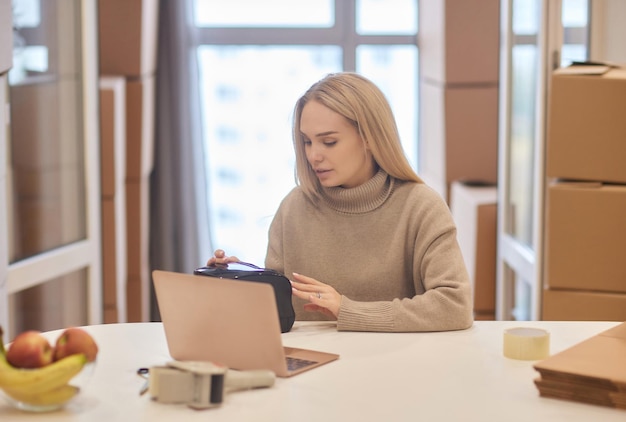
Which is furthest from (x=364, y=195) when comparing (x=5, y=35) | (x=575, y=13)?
(x=575, y=13)

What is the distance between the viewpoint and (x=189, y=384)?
52.0 inches

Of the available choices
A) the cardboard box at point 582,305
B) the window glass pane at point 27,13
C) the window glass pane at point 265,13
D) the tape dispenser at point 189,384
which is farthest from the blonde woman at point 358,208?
the window glass pane at point 265,13

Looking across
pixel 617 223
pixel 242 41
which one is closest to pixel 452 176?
pixel 242 41

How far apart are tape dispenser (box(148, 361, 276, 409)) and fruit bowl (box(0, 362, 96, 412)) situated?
4.0 inches

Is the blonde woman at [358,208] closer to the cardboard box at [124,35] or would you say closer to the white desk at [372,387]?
the white desk at [372,387]

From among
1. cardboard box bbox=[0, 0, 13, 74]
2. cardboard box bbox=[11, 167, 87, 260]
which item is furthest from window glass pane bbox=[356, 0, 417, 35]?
cardboard box bbox=[0, 0, 13, 74]

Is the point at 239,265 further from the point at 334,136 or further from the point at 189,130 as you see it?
the point at 189,130

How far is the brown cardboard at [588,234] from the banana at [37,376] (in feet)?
5.76

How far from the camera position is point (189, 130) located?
4.82m

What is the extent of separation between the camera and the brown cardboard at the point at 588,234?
2600mm

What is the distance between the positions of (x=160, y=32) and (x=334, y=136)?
10.0ft

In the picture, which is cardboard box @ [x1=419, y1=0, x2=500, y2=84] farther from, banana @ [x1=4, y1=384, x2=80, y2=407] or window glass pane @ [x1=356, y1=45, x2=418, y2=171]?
banana @ [x1=4, y1=384, x2=80, y2=407]

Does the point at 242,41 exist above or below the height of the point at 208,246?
above

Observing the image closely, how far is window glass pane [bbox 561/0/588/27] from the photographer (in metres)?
2.91
